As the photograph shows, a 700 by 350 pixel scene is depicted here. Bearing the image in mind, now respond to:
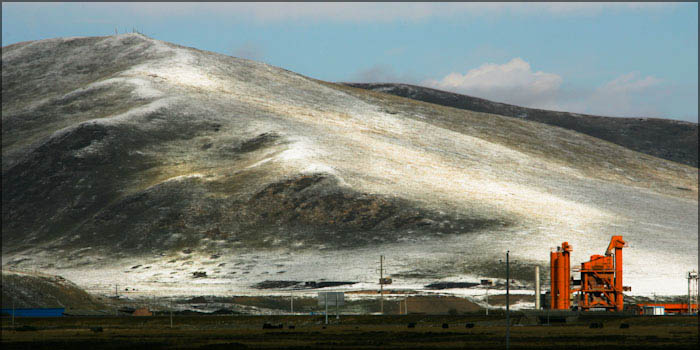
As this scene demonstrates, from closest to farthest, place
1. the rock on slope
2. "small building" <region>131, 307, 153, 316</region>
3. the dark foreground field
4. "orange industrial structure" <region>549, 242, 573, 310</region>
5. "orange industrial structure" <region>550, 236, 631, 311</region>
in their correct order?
1. the dark foreground field
2. "orange industrial structure" <region>549, 242, 573, 310</region>
3. "orange industrial structure" <region>550, 236, 631, 311</region>
4. "small building" <region>131, 307, 153, 316</region>
5. the rock on slope

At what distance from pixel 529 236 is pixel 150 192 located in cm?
6860

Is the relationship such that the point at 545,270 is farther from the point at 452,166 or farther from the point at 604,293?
the point at 452,166

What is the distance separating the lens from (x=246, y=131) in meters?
194

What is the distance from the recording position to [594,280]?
A: 3425 inches

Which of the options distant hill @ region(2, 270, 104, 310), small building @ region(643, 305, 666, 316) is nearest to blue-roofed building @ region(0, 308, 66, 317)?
distant hill @ region(2, 270, 104, 310)

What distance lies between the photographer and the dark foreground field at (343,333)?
169 ft

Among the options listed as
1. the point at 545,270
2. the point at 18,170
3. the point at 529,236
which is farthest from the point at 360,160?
the point at 18,170

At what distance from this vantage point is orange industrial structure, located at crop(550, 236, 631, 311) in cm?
8475

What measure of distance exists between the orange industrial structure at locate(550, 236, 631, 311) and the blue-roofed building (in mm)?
45558

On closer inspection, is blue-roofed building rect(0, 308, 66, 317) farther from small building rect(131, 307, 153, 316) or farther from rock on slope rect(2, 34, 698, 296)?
rock on slope rect(2, 34, 698, 296)

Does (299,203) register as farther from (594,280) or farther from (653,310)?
(653,310)

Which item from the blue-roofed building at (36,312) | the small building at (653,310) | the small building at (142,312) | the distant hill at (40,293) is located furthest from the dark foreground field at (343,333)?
the distant hill at (40,293)

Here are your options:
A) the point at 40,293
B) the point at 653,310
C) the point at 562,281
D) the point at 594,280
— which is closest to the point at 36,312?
the point at 40,293

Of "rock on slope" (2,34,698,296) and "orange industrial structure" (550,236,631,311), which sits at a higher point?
"rock on slope" (2,34,698,296)
